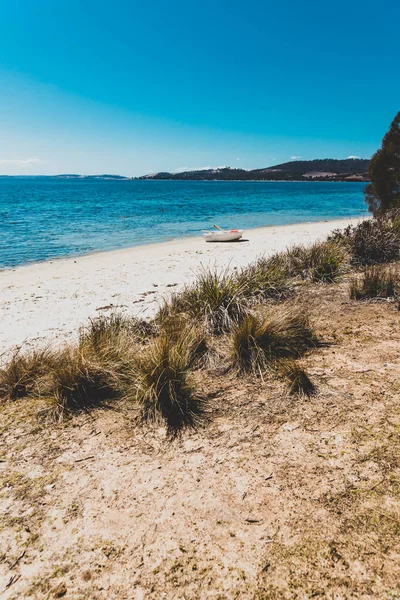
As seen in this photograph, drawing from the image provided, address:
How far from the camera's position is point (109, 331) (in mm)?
4789

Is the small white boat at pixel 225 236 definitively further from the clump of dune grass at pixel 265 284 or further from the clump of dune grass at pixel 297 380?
the clump of dune grass at pixel 297 380

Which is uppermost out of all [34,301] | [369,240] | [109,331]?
[369,240]

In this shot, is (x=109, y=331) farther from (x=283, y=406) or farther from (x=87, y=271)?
(x=87, y=271)

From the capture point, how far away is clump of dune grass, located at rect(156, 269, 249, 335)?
5154mm

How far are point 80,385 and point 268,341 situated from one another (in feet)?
7.14

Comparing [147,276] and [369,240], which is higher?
[369,240]

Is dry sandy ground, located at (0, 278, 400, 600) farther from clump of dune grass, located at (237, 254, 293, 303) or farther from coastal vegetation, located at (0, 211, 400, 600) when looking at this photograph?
clump of dune grass, located at (237, 254, 293, 303)

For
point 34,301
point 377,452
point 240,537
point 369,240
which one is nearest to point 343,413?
point 377,452

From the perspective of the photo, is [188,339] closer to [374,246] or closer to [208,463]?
[208,463]

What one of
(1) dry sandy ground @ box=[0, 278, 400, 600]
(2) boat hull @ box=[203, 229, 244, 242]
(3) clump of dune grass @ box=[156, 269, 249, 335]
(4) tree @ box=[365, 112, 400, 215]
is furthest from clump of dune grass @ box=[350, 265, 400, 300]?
(2) boat hull @ box=[203, 229, 244, 242]

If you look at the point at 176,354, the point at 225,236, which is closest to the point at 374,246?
the point at 176,354

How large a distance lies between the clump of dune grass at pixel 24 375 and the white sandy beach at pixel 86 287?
64.5 inches

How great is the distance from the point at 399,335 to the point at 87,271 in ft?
32.5

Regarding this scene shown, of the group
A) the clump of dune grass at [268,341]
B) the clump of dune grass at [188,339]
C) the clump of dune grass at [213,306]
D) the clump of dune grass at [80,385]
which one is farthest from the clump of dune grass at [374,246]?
the clump of dune grass at [80,385]
